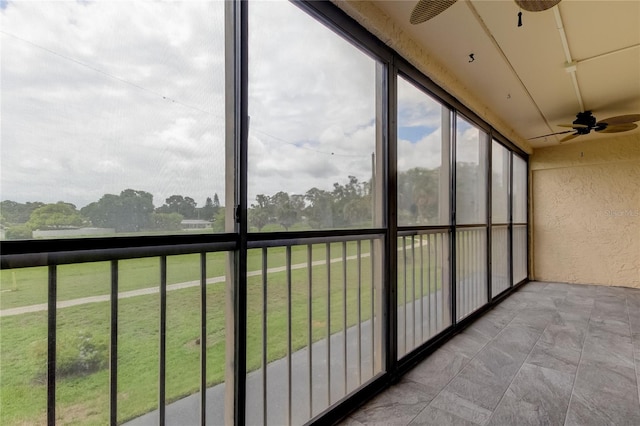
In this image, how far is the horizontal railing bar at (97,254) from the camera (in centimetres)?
85

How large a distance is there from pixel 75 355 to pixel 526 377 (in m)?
2.72

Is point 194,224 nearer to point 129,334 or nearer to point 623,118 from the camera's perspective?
point 129,334

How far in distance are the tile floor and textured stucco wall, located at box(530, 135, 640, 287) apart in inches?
85.8

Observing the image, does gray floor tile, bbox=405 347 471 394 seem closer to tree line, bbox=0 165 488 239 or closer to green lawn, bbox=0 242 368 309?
tree line, bbox=0 165 488 239

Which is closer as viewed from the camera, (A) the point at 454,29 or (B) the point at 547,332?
(A) the point at 454,29

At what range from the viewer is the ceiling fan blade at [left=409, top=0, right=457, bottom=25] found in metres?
1.73

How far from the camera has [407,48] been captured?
231cm

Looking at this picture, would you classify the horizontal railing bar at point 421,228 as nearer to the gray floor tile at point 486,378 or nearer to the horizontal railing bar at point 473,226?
the horizontal railing bar at point 473,226

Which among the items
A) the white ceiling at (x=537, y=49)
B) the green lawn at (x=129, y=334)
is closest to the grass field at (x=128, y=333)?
the green lawn at (x=129, y=334)

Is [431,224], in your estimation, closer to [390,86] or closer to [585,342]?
[390,86]

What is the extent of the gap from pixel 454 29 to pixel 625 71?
2054 millimetres

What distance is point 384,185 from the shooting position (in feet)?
7.29

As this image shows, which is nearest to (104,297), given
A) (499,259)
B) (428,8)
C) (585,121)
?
(428,8)

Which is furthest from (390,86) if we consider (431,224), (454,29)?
(431,224)
